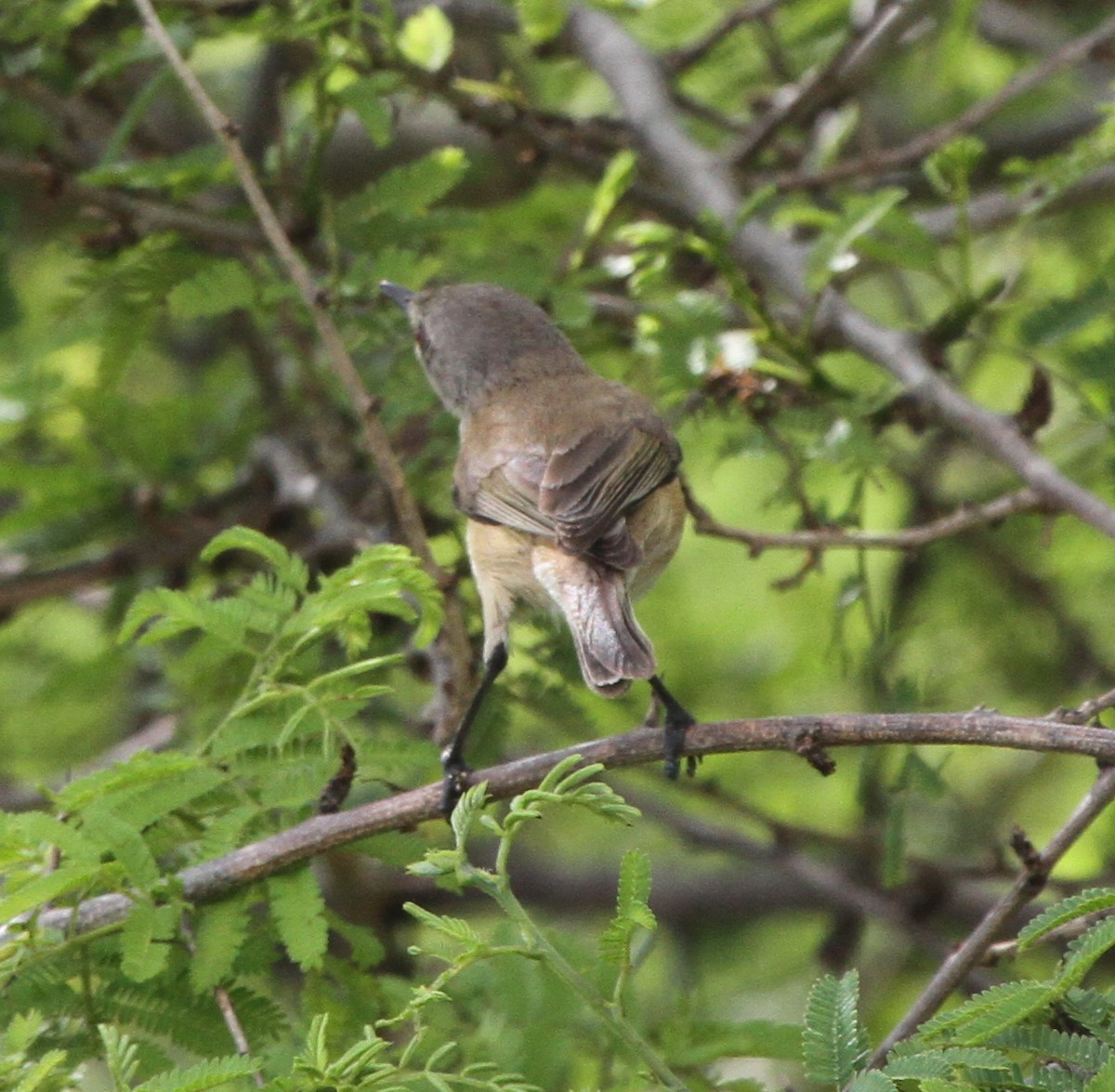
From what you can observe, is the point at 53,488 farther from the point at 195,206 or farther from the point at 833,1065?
the point at 833,1065

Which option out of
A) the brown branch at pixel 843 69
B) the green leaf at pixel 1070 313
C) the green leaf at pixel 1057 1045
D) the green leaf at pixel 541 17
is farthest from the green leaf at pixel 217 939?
the brown branch at pixel 843 69

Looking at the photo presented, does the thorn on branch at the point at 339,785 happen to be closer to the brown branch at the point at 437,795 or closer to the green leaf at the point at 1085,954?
the brown branch at the point at 437,795

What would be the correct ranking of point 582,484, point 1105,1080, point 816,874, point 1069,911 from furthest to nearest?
point 816,874 → point 582,484 → point 1069,911 → point 1105,1080

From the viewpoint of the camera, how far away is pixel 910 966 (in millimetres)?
5648

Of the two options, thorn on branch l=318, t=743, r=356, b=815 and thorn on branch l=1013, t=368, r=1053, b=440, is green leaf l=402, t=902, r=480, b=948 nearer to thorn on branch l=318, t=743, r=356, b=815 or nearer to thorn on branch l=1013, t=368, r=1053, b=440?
thorn on branch l=318, t=743, r=356, b=815

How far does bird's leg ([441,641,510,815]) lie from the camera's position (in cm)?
342

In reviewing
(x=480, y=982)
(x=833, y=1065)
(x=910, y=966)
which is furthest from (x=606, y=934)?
(x=910, y=966)

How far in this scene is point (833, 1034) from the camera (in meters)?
2.45

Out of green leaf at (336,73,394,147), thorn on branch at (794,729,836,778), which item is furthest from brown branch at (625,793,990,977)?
thorn on branch at (794,729,836,778)

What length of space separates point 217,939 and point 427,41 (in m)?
2.89

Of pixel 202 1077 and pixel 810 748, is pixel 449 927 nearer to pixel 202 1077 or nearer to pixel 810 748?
pixel 202 1077

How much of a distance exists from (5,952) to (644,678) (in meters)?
1.38

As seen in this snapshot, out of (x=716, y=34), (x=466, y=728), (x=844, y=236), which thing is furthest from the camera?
(x=716, y=34)

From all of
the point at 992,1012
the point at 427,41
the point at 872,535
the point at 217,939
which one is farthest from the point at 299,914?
the point at 427,41
